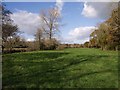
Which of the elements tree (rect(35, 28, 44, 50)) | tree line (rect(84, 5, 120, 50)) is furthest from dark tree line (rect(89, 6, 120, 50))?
tree (rect(35, 28, 44, 50))

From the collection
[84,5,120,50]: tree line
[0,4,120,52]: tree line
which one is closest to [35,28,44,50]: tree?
[0,4,120,52]: tree line

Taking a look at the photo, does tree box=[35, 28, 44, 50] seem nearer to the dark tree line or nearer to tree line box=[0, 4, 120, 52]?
tree line box=[0, 4, 120, 52]

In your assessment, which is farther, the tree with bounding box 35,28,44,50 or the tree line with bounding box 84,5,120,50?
the tree with bounding box 35,28,44,50

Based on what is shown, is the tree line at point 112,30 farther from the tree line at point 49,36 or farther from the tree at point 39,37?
the tree at point 39,37

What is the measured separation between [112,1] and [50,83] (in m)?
38.1

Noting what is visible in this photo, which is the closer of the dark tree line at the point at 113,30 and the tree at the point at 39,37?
the dark tree line at the point at 113,30

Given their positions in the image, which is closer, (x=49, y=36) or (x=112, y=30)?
(x=112, y=30)

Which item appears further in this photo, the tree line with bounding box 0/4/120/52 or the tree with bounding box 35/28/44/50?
the tree with bounding box 35/28/44/50

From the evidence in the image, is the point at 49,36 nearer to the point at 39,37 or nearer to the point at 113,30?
the point at 39,37

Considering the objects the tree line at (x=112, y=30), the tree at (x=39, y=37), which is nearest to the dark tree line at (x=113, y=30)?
the tree line at (x=112, y=30)

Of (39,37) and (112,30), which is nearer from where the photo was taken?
(112,30)

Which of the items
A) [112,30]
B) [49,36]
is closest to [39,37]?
[49,36]

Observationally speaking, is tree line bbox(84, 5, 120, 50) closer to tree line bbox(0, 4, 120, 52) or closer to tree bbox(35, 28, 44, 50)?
tree line bbox(0, 4, 120, 52)

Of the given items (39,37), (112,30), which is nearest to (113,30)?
(112,30)
